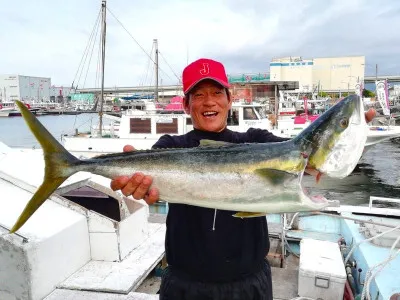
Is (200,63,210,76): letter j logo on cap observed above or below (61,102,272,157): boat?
above

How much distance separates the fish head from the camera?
252 centimetres

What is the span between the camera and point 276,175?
247 centimetres

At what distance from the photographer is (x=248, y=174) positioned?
258 centimetres

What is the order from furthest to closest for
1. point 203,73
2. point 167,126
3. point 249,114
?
point 249,114 < point 167,126 < point 203,73

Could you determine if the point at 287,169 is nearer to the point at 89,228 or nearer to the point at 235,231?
the point at 235,231

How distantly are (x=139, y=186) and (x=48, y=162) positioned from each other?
718mm

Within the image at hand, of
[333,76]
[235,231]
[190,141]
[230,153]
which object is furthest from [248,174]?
[333,76]

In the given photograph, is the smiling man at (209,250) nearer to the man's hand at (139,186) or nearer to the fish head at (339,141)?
the man's hand at (139,186)

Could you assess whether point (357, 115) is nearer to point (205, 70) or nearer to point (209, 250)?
A: point (205, 70)

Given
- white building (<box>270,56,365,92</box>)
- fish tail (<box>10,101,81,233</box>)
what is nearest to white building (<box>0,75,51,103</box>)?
white building (<box>270,56,365,92</box>)

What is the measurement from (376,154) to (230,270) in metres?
32.2

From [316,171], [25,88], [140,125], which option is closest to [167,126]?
[140,125]

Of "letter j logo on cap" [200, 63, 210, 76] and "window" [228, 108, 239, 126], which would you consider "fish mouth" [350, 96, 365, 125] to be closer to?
"letter j logo on cap" [200, 63, 210, 76]

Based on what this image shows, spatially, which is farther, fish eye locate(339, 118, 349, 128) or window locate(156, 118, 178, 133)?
window locate(156, 118, 178, 133)
